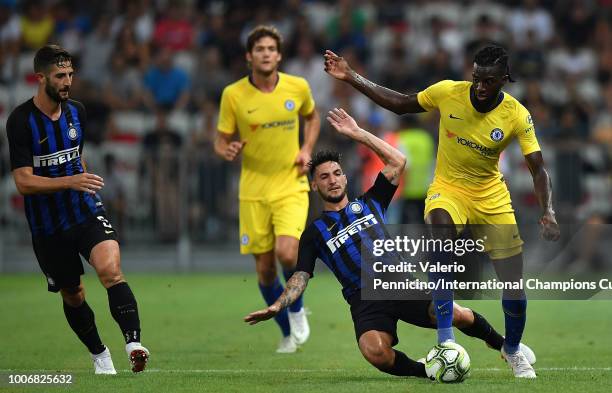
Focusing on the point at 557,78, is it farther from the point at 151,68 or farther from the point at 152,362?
the point at 152,362

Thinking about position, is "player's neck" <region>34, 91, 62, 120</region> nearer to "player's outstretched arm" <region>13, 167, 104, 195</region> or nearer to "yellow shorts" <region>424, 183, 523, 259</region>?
"player's outstretched arm" <region>13, 167, 104, 195</region>

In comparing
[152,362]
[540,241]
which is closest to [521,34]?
[540,241]

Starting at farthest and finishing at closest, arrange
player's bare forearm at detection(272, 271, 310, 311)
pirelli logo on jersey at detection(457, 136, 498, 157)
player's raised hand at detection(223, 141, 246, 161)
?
player's raised hand at detection(223, 141, 246, 161), pirelli logo on jersey at detection(457, 136, 498, 157), player's bare forearm at detection(272, 271, 310, 311)

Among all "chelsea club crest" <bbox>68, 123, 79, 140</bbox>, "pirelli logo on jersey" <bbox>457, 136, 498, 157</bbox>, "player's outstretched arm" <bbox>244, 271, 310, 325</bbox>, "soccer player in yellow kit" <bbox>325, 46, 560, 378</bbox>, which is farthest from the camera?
"chelsea club crest" <bbox>68, 123, 79, 140</bbox>

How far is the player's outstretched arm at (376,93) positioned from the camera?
10344 mm

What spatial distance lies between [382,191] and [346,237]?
1.65 ft

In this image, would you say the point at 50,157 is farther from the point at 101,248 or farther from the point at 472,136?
the point at 472,136

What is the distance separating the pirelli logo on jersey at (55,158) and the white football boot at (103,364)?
A: 5.49 feet

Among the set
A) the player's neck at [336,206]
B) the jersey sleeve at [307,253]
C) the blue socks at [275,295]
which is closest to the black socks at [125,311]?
the jersey sleeve at [307,253]

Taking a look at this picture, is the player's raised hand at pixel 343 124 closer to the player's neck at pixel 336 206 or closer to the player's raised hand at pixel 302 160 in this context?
the player's neck at pixel 336 206

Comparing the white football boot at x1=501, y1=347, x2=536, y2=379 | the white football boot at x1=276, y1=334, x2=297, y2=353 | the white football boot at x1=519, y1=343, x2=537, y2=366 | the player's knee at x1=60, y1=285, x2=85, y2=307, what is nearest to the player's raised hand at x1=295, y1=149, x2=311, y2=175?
the white football boot at x1=276, y1=334, x2=297, y2=353

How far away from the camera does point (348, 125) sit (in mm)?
9984

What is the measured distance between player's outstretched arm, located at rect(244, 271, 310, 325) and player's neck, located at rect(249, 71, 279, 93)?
3.44 m

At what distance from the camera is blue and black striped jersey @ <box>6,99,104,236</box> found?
33.1 ft
